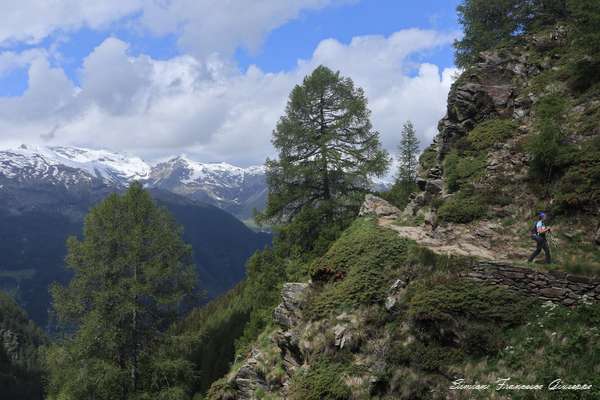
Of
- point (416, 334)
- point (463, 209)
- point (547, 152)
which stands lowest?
point (416, 334)

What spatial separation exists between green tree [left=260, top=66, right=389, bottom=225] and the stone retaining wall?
545 inches

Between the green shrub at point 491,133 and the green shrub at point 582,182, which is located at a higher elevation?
the green shrub at point 491,133

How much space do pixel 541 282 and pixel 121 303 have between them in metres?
18.8

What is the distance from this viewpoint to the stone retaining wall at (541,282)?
11.4 metres

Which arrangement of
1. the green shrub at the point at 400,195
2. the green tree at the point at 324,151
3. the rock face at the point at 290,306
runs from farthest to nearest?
1. the green shrub at the point at 400,195
2. the green tree at the point at 324,151
3. the rock face at the point at 290,306

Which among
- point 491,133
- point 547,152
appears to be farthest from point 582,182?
point 491,133

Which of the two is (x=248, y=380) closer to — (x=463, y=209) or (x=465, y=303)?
(x=465, y=303)

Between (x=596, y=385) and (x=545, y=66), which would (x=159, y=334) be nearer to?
(x=596, y=385)

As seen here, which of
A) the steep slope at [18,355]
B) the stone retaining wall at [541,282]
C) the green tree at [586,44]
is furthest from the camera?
the steep slope at [18,355]

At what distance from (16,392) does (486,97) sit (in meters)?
160

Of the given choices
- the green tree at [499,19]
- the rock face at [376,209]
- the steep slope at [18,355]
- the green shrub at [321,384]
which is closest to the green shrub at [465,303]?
the green shrub at [321,384]

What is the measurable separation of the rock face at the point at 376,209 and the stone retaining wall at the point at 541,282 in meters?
9.27

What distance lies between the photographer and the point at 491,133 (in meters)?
23.0

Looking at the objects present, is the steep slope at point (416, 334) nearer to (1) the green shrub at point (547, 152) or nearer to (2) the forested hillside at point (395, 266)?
(2) the forested hillside at point (395, 266)
